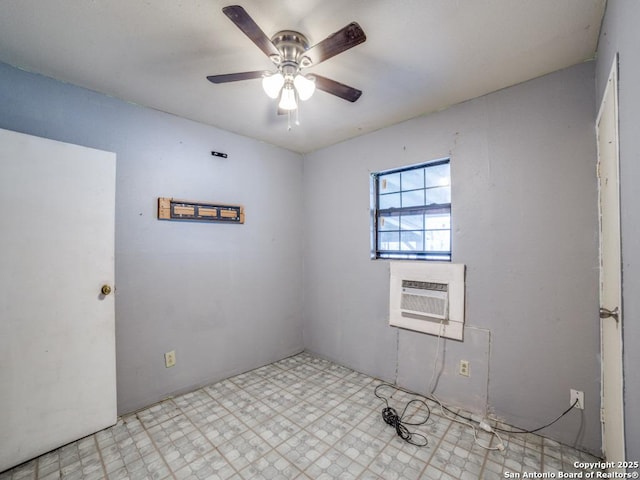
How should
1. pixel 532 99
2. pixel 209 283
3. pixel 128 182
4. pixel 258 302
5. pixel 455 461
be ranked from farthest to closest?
1. pixel 258 302
2. pixel 209 283
3. pixel 128 182
4. pixel 532 99
5. pixel 455 461

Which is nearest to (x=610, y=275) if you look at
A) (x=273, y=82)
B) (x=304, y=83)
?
(x=304, y=83)

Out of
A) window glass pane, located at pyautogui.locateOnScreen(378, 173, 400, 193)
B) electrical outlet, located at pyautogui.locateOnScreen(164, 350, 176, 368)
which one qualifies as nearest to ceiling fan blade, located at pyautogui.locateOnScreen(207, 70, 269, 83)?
window glass pane, located at pyautogui.locateOnScreen(378, 173, 400, 193)

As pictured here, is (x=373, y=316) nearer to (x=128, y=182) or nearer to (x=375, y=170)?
(x=375, y=170)

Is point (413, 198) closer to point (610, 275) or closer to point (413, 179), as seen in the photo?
point (413, 179)

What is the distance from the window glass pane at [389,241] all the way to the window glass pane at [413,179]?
46cm

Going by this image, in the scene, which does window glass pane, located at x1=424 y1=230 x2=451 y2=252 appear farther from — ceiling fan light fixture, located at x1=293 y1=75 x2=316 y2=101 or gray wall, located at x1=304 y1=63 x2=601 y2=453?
ceiling fan light fixture, located at x1=293 y1=75 x2=316 y2=101

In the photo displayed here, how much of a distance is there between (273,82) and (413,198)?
1655 millimetres

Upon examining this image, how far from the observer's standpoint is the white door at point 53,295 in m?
1.64

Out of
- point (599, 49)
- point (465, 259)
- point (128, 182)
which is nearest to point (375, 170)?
point (465, 259)

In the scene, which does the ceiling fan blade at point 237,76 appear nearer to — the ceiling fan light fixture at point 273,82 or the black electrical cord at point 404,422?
the ceiling fan light fixture at point 273,82

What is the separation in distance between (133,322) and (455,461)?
7.96 ft

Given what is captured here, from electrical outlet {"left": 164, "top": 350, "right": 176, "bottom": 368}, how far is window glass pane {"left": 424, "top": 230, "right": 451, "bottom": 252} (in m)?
2.39

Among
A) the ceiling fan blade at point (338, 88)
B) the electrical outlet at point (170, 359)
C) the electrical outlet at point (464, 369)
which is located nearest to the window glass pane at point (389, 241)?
the electrical outlet at point (464, 369)

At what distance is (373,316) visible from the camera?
9.12ft
